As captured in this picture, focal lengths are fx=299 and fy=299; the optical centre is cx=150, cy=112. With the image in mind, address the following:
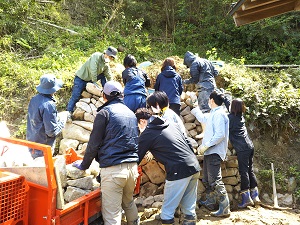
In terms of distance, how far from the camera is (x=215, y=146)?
537 centimetres

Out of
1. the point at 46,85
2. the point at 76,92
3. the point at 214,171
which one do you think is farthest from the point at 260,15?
the point at 46,85

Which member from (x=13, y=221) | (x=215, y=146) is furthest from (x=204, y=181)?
(x=13, y=221)

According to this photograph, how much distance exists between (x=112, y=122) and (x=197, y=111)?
2.96 meters

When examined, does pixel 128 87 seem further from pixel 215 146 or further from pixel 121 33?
pixel 121 33

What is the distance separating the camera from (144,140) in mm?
4121

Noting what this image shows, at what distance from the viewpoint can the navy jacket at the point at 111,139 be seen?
12.4 ft

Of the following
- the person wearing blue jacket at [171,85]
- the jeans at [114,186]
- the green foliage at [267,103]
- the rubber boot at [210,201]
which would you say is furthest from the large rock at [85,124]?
the green foliage at [267,103]

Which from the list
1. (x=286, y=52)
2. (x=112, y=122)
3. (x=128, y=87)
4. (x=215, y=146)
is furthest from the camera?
(x=286, y=52)

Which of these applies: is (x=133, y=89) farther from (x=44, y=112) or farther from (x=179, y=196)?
(x=179, y=196)

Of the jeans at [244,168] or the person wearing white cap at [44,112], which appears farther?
the jeans at [244,168]

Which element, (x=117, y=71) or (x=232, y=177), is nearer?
(x=232, y=177)

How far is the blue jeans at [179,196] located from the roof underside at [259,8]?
3.77m

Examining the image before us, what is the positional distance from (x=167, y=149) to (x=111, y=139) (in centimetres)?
82

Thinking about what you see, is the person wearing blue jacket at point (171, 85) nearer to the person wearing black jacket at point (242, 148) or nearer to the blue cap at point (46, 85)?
the person wearing black jacket at point (242, 148)
